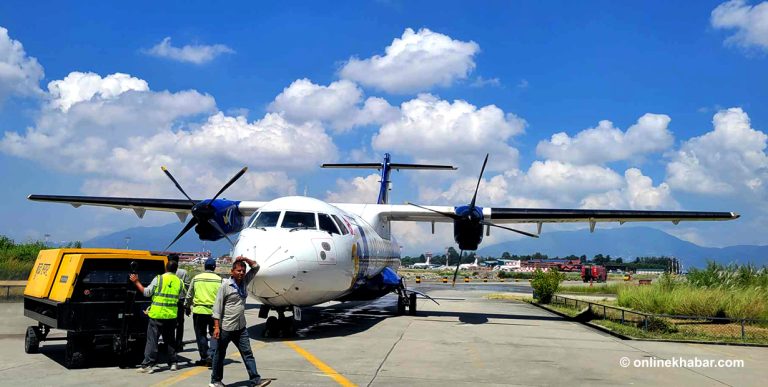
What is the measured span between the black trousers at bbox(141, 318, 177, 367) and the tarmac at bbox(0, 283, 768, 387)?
0.25 meters

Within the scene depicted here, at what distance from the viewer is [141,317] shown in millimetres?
9062

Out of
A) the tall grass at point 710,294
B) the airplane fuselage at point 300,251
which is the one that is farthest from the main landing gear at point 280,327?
the tall grass at point 710,294

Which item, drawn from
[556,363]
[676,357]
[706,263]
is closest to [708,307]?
[706,263]

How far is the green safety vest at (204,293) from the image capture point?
905 cm

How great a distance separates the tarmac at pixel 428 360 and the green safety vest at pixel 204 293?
0.90 m

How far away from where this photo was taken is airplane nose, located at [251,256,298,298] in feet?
36.1

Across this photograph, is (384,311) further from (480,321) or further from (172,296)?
(172,296)

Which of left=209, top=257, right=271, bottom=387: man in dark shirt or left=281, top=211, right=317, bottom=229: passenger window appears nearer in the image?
left=209, top=257, right=271, bottom=387: man in dark shirt

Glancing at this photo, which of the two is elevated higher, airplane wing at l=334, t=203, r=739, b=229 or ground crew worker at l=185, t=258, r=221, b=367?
airplane wing at l=334, t=203, r=739, b=229

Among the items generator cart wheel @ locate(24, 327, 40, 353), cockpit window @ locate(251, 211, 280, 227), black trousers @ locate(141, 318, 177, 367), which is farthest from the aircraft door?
generator cart wheel @ locate(24, 327, 40, 353)

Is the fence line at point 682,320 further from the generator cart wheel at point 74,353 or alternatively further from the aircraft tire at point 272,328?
the generator cart wheel at point 74,353

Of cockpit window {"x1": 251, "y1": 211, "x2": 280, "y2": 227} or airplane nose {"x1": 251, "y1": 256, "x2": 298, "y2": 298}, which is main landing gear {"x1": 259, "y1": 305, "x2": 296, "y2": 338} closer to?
airplane nose {"x1": 251, "y1": 256, "x2": 298, "y2": 298}

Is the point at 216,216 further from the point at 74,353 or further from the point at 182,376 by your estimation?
the point at 182,376

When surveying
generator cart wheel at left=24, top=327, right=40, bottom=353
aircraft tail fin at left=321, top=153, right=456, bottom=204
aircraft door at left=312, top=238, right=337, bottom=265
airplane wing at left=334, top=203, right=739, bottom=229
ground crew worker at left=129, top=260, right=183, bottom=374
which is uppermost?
aircraft tail fin at left=321, top=153, right=456, bottom=204
